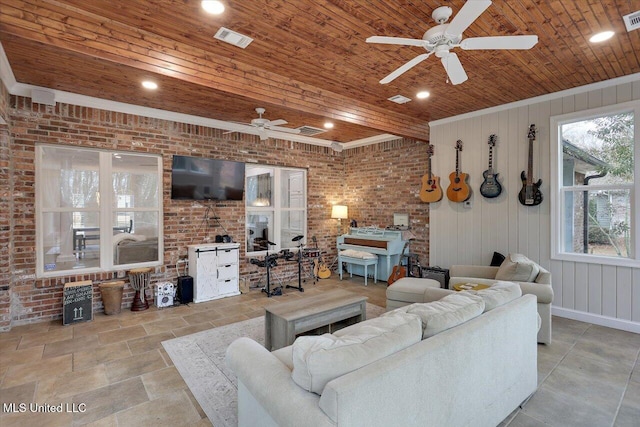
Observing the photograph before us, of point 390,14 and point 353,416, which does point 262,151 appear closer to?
point 390,14

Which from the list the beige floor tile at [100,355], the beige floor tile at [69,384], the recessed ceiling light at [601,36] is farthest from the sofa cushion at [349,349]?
→ the recessed ceiling light at [601,36]

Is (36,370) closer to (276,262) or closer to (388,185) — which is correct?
(276,262)

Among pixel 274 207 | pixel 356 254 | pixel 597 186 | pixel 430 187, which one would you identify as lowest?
pixel 356 254

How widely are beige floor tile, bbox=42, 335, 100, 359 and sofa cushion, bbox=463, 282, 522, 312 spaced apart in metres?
3.58

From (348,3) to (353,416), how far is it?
2568 mm

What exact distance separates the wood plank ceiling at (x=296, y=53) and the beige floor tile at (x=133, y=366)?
2603mm

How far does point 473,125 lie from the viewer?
4.78 m

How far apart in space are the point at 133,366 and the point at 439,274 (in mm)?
4012

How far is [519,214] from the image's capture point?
432 cm

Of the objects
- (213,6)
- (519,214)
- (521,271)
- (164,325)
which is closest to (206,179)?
(164,325)

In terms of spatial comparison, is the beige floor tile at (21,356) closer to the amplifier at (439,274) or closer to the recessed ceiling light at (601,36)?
the amplifier at (439,274)

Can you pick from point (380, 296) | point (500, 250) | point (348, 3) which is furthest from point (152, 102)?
point (500, 250)

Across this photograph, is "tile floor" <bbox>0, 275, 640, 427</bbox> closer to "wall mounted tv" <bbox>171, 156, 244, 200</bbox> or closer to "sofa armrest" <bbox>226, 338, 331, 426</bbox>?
"sofa armrest" <bbox>226, 338, 331, 426</bbox>

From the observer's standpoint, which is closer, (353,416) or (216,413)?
(353,416)
